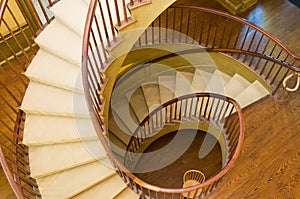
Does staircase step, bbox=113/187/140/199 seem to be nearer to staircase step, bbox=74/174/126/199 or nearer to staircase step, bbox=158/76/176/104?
staircase step, bbox=74/174/126/199

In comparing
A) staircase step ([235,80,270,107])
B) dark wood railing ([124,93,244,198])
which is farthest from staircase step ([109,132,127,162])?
staircase step ([235,80,270,107])

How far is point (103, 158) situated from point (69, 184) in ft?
1.74

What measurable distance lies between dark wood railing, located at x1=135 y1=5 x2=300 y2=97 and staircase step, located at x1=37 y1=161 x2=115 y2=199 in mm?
2259

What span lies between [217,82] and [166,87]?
3.49 feet

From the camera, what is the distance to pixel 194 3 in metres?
7.04

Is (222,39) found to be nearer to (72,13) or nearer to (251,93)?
(251,93)

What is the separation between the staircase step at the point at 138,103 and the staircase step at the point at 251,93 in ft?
6.05

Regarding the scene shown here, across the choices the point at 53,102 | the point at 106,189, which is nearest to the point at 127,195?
the point at 106,189

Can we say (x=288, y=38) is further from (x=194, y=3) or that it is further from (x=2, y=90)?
(x=2, y=90)

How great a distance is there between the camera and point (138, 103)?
6543 mm

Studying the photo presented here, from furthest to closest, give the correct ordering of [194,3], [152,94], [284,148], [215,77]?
[194,3] < [152,94] < [215,77] < [284,148]

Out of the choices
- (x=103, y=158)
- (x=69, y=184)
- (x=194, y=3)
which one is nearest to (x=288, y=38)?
(x=194, y=3)

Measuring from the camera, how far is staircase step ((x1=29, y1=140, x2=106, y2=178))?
4025mm

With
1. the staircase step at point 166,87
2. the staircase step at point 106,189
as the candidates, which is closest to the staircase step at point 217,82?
the staircase step at point 166,87
